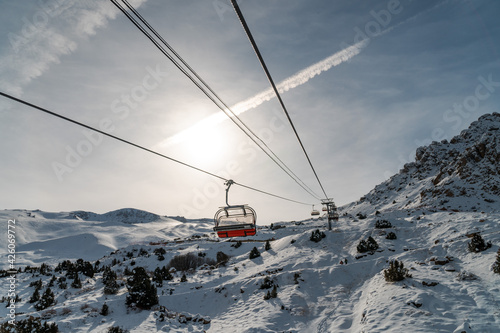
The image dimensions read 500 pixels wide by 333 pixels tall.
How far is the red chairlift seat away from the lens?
11.3 m

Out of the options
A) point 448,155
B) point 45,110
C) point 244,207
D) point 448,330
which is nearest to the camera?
point 45,110

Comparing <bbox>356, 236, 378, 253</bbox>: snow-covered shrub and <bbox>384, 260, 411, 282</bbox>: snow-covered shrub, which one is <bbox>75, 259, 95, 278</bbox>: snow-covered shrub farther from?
<bbox>384, 260, 411, 282</bbox>: snow-covered shrub

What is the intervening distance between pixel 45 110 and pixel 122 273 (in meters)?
29.4

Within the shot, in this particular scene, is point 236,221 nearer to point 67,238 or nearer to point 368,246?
point 368,246

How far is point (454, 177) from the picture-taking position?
46531 millimetres

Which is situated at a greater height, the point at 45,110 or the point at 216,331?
the point at 45,110

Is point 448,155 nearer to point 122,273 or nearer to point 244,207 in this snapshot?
point 244,207

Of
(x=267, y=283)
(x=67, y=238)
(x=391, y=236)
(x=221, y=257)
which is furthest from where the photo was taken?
(x=67, y=238)

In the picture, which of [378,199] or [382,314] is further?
[378,199]

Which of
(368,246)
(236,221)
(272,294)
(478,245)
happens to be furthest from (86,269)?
(478,245)

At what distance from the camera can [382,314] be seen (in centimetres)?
959

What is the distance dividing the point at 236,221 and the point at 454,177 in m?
53.8

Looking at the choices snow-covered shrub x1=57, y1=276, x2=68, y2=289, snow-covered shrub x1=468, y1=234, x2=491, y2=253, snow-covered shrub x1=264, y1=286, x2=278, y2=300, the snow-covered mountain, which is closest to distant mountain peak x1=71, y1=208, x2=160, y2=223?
the snow-covered mountain

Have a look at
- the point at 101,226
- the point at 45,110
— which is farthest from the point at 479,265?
the point at 101,226
